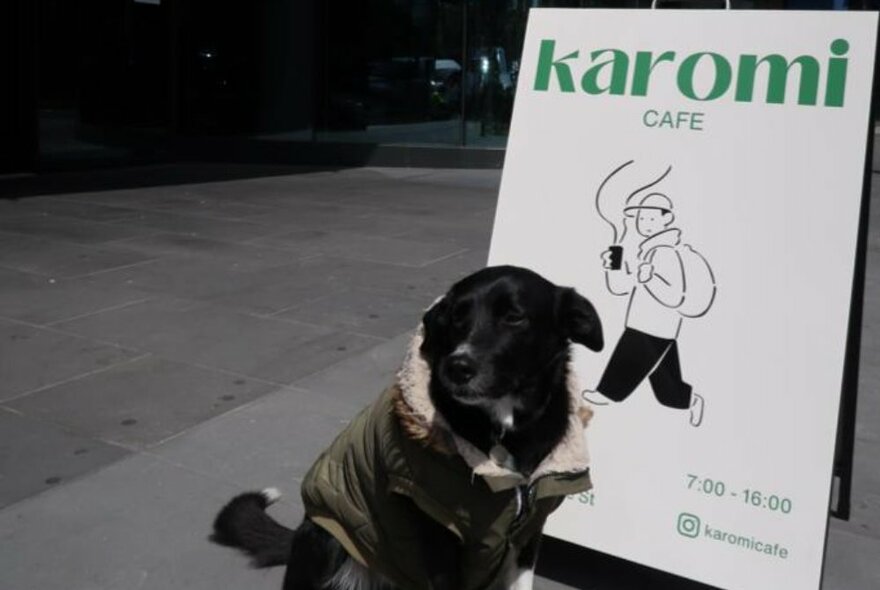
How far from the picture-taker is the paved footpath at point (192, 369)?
355 centimetres

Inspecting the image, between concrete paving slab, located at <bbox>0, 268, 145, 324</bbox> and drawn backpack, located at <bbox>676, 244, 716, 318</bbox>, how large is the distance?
14.9 feet

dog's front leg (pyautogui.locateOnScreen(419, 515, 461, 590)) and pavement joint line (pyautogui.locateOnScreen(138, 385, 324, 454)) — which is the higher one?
dog's front leg (pyautogui.locateOnScreen(419, 515, 461, 590))

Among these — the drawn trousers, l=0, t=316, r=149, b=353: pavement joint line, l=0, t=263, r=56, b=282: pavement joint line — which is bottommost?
l=0, t=316, r=149, b=353: pavement joint line

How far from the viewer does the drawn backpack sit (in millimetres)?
3227

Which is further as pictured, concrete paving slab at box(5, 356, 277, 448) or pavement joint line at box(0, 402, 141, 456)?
concrete paving slab at box(5, 356, 277, 448)

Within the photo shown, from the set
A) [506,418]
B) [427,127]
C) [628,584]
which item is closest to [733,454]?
[628,584]

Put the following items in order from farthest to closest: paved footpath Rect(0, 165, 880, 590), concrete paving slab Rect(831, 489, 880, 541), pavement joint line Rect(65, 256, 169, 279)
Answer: pavement joint line Rect(65, 256, 169, 279) < concrete paving slab Rect(831, 489, 880, 541) < paved footpath Rect(0, 165, 880, 590)

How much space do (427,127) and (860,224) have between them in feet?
45.0

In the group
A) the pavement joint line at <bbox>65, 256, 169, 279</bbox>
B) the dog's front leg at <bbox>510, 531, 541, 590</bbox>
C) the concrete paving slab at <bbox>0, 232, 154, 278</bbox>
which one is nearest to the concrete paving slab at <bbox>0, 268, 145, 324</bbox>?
the pavement joint line at <bbox>65, 256, 169, 279</bbox>

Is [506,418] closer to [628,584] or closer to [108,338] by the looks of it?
[628,584]

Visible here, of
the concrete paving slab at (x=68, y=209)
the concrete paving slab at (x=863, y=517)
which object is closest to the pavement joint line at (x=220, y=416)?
the concrete paving slab at (x=863, y=517)

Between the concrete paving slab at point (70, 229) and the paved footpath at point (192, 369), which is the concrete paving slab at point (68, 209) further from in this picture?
the concrete paving slab at point (70, 229)

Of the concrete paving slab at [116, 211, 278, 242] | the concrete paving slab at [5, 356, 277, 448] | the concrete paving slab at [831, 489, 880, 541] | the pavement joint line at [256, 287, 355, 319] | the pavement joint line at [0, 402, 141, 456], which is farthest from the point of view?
the concrete paving slab at [116, 211, 278, 242]

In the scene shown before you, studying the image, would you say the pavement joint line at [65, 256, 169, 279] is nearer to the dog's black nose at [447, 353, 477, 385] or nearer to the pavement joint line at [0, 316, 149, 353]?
the pavement joint line at [0, 316, 149, 353]
